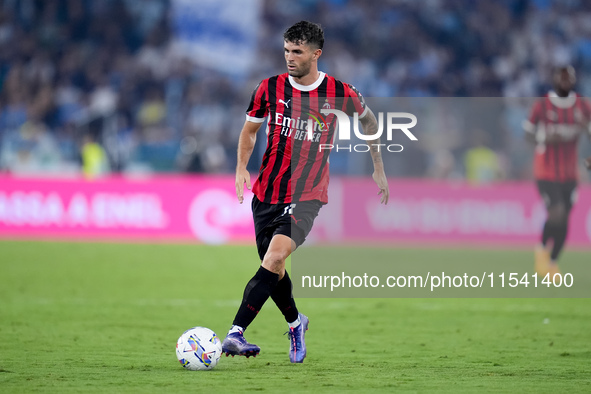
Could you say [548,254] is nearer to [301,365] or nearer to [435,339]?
[435,339]

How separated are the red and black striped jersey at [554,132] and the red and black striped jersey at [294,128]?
19.9ft

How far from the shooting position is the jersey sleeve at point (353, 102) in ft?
21.0

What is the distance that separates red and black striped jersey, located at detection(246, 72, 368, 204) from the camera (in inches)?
249

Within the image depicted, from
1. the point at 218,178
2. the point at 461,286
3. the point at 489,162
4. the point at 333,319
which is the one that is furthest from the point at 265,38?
the point at 333,319

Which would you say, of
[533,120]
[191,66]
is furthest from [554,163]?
[191,66]

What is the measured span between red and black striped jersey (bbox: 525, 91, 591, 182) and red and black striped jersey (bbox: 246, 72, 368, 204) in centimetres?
606

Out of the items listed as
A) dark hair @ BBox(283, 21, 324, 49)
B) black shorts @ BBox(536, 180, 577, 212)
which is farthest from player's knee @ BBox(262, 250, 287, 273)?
black shorts @ BBox(536, 180, 577, 212)

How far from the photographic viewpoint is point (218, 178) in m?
18.0

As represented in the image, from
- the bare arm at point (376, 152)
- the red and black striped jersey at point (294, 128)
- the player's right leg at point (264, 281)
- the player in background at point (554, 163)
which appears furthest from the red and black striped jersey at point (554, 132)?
the player's right leg at point (264, 281)

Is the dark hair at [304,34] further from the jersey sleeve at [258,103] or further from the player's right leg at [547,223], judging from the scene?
the player's right leg at [547,223]

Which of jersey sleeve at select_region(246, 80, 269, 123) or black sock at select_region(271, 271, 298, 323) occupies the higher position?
jersey sleeve at select_region(246, 80, 269, 123)

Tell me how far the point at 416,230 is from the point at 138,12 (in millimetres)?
10386

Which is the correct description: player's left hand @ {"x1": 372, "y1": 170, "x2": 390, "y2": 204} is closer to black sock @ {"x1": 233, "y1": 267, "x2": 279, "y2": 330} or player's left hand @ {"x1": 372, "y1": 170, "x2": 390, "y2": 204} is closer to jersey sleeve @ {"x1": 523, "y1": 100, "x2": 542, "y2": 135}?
black sock @ {"x1": 233, "y1": 267, "x2": 279, "y2": 330}

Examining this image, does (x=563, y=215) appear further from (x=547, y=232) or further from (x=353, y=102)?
(x=353, y=102)
